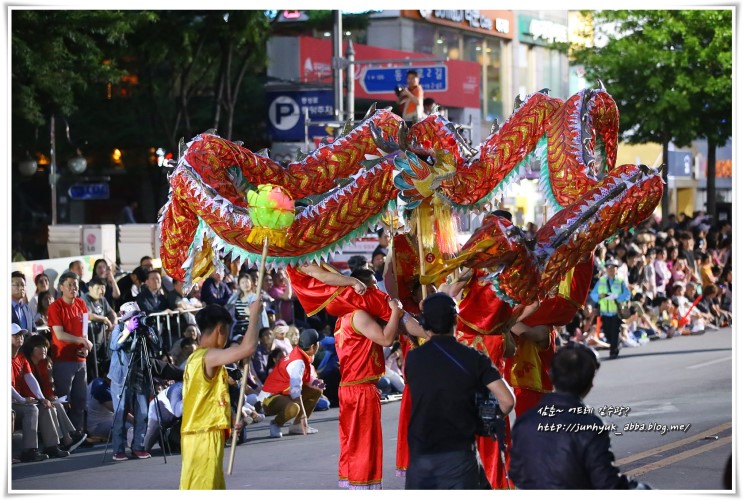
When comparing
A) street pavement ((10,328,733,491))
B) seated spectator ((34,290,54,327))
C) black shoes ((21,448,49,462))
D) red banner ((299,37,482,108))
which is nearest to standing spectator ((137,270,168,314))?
seated spectator ((34,290,54,327))

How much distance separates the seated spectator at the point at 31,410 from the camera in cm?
1127

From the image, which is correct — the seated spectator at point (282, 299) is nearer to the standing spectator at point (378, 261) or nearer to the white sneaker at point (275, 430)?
the standing spectator at point (378, 261)

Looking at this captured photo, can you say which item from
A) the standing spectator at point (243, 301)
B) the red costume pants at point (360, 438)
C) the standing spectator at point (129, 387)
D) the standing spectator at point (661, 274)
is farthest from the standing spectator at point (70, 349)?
the standing spectator at point (661, 274)

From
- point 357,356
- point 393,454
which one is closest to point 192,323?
point 393,454

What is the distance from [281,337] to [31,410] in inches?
134

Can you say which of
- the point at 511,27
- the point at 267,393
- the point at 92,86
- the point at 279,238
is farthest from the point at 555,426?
the point at 511,27

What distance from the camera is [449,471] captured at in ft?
21.6

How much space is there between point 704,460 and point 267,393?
14.6ft

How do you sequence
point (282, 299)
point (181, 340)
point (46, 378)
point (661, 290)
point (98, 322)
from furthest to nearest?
point (661, 290) → point (282, 299) → point (98, 322) → point (181, 340) → point (46, 378)

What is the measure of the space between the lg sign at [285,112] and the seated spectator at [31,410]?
1463 centimetres

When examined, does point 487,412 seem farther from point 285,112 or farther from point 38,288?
point 285,112

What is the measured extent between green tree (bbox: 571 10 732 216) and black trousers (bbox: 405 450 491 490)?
23.7m
